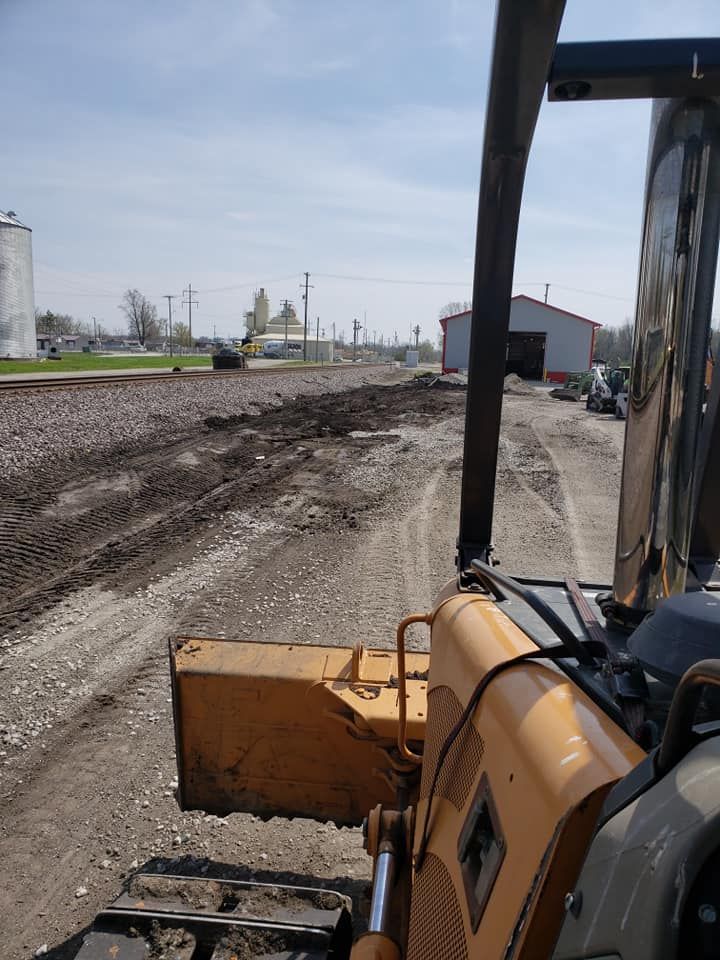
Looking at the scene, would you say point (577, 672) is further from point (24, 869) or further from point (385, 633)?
point (385, 633)

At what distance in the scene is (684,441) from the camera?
5.91 ft

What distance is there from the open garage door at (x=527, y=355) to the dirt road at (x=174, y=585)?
31721mm

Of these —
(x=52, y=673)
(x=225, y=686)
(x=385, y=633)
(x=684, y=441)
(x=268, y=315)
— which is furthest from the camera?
(x=268, y=315)

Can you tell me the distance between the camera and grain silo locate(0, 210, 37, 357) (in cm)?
4928

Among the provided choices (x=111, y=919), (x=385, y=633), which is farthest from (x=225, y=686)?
(x=385, y=633)

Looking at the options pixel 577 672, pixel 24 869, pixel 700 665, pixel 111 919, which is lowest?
pixel 24 869

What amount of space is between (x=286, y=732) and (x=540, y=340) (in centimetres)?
4636

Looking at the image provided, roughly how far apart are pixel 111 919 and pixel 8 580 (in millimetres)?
5371

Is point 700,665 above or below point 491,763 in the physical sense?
above

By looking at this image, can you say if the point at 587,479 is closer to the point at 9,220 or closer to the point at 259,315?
the point at 9,220

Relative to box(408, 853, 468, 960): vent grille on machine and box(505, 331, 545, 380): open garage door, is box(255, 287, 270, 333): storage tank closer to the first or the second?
box(505, 331, 545, 380): open garage door

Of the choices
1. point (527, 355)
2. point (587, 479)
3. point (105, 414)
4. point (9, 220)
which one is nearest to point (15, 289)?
point (9, 220)

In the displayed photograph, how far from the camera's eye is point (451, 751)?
5.89 feet

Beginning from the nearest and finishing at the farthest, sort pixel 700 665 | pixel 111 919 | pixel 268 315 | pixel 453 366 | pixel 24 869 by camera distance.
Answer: pixel 700 665 → pixel 111 919 → pixel 24 869 → pixel 453 366 → pixel 268 315
